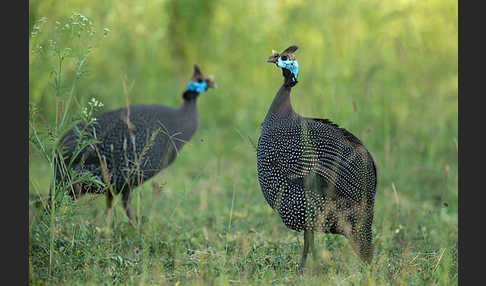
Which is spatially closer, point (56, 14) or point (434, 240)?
point (434, 240)

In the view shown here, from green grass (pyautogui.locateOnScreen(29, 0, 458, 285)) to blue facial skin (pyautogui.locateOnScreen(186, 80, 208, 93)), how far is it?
65cm

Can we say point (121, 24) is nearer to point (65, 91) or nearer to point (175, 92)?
point (175, 92)

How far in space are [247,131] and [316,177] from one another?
3.83m

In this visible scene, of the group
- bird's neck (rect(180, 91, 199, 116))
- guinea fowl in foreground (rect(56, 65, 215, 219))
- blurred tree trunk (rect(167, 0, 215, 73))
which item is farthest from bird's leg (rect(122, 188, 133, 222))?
blurred tree trunk (rect(167, 0, 215, 73))

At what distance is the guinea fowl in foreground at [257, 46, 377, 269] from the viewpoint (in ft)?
11.4

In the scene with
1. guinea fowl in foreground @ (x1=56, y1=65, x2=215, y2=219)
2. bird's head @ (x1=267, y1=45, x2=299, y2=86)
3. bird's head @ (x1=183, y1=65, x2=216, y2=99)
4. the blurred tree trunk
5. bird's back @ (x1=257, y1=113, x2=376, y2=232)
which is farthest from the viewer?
the blurred tree trunk

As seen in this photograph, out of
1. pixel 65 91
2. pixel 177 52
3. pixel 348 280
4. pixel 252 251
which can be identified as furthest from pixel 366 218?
pixel 177 52

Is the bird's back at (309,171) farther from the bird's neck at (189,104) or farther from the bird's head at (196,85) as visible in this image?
the bird's head at (196,85)

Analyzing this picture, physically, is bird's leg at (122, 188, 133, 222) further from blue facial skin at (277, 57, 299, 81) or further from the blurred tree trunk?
the blurred tree trunk

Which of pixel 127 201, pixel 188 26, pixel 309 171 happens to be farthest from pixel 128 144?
pixel 188 26

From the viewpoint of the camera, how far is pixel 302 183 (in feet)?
11.4

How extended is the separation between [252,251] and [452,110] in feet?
13.3

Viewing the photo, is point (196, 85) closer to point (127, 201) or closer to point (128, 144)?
point (128, 144)

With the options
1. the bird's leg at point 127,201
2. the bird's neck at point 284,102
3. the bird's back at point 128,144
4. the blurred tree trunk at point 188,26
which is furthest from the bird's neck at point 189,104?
the blurred tree trunk at point 188,26
